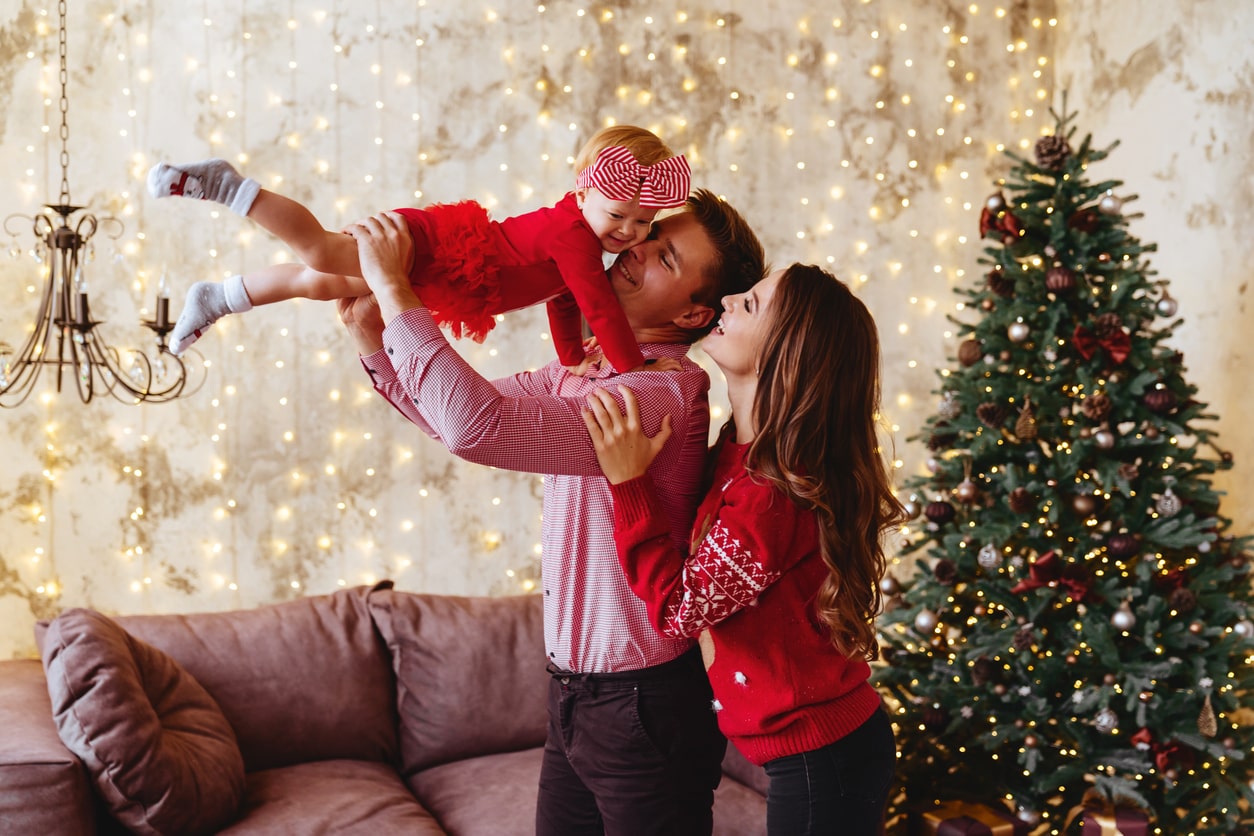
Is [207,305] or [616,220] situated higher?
[616,220]

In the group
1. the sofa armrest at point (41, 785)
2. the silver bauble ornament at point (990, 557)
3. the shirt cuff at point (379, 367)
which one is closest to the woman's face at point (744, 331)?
the shirt cuff at point (379, 367)

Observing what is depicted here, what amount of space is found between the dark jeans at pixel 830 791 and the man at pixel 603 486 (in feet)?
0.41

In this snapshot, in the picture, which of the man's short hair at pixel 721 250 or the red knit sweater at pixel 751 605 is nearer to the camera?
the red knit sweater at pixel 751 605

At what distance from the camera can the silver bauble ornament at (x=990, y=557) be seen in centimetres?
292

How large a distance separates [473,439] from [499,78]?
264 centimetres

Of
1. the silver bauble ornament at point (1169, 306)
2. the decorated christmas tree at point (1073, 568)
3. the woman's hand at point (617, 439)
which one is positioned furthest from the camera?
the silver bauble ornament at point (1169, 306)

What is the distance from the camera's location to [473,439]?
140 cm

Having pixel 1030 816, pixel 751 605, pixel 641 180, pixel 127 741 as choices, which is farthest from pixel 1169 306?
→ pixel 127 741

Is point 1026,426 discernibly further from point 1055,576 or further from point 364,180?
point 364,180

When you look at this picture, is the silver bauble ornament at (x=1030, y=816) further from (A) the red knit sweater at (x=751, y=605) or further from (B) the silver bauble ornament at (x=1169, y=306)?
(A) the red knit sweater at (x=751, y=605)

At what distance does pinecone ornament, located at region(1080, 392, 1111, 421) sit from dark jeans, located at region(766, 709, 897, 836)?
1645 millimetres

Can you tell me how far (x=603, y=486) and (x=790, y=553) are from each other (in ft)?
1.01

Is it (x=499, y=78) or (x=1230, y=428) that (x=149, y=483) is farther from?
(x=1230, y=428)

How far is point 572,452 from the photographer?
1.48 m
